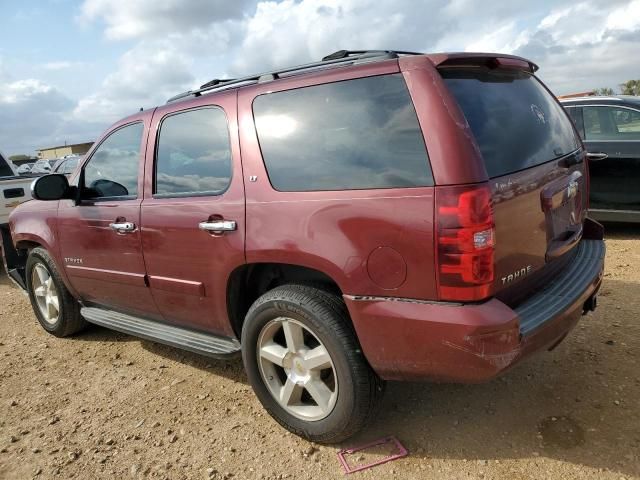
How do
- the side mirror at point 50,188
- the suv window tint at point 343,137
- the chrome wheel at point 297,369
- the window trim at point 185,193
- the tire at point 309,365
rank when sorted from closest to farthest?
the suv window tint at point 343,137
the tire at point 309,365
the chrome wheel at point 297,369
the window trim at point 185,193
the side mirror at point 50,188

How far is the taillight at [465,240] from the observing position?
6.56 ft

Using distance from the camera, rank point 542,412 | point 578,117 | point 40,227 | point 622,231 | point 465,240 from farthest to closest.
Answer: point 622,231, point 578,117, point 40,227, point 542,412, point 465,240

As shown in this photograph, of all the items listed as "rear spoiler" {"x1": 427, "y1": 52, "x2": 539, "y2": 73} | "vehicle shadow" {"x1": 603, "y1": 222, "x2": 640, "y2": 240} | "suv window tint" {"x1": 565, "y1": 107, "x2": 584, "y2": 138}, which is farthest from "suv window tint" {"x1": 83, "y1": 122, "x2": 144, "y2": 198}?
"vehicle shadow" {"x1": 603, "y1": 222, "x2": 640, "y2": 240}

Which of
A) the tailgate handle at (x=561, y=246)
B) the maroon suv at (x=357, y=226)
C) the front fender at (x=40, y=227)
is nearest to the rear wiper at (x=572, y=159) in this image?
the maroon suv at (x=357, y=226)

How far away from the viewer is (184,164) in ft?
10.3

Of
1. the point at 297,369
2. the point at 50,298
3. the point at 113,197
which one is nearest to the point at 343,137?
the point at 297,369

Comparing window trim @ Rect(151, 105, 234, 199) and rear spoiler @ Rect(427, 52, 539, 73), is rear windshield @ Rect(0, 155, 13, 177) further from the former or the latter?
rear spoiler @ Rect(427, 52, 539, 73)

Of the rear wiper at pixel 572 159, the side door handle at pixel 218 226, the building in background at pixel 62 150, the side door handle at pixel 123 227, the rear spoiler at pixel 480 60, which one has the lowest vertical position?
the side door handle at pixel 123 227

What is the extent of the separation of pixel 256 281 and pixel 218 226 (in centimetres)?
42

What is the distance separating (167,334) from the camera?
3340 millimetres

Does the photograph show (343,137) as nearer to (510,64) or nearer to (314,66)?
(314,66)

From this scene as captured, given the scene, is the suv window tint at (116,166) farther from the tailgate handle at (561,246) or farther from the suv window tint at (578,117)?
the suv window tint at (578,117)

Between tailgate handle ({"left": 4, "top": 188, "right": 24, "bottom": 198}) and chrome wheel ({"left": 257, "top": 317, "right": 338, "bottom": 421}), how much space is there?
603 centimetres

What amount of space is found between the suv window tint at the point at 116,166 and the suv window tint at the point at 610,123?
17.5 feet
